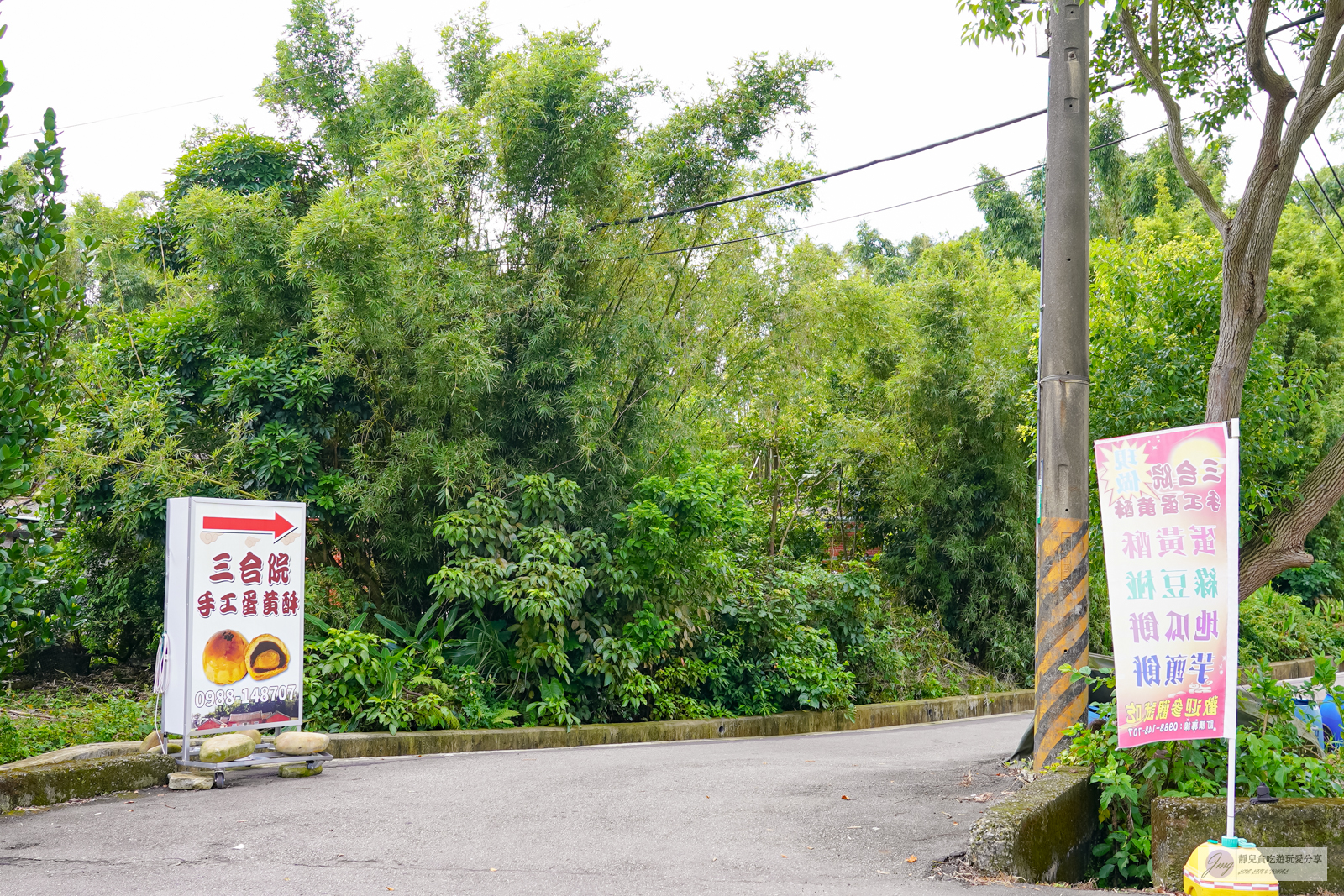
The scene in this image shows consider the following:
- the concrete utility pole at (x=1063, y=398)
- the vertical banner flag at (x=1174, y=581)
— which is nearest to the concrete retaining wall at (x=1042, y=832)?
the vertical banner flag at (x=1174, y=581)

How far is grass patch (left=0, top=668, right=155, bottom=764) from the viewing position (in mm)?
7191

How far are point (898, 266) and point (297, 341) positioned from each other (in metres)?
22.3

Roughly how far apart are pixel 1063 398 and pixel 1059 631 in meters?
1.51

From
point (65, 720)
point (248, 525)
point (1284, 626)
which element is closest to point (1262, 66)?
point (248, 525)

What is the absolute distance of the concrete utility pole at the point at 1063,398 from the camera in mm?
6238

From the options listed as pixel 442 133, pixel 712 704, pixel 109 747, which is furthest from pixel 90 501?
pixel 712 704

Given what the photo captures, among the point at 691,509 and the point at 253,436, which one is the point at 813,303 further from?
the point at 253,436

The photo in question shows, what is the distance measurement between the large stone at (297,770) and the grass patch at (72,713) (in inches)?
58.4

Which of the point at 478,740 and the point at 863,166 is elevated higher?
the point at 863,166

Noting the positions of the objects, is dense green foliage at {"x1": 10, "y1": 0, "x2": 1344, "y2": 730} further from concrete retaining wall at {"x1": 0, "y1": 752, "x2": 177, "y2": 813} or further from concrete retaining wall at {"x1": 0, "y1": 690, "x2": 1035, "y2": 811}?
concrete retaining wall at {"x1": 0, "y1": 752, "x2": 177, "y2": 813}

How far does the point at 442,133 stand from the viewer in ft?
31.0

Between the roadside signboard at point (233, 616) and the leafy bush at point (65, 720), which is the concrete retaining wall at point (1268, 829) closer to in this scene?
the roadside signboard at point (233, 616)

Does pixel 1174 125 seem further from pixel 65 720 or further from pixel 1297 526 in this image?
pixel 65 720

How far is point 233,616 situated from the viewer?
23.0 ft
